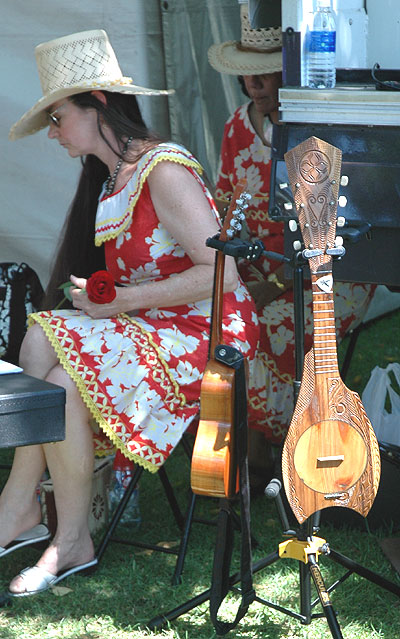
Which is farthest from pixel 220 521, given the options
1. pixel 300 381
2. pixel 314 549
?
pixel 300 381

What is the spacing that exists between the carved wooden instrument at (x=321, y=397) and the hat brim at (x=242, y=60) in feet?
4.81

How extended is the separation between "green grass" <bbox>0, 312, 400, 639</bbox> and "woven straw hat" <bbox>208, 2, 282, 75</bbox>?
1.59 meters

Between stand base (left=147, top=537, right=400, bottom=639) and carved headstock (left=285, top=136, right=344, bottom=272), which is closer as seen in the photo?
carved headstock (left=285, top=136, right=344, bottom=272)

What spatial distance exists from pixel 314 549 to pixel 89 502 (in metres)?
0.93

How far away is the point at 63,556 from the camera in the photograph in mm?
3041

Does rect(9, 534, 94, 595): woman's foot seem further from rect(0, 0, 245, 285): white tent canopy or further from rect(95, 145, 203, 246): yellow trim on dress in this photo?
rect(0, 0, 245, 285): white tent canopy

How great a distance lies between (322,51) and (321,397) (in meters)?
0.92

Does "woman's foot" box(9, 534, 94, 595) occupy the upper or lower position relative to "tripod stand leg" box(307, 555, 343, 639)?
lower

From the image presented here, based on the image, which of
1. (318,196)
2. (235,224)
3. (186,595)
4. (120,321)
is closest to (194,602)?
(186,595)

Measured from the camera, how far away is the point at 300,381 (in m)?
2.36

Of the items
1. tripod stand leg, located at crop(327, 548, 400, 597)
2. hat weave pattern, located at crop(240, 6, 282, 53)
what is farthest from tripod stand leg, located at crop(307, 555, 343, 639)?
hat weave pattern, located at crop(240, 6, 282, 53)

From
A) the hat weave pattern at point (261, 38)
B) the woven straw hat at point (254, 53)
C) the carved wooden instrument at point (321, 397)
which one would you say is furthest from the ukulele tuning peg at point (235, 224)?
the hat weave pattern at point (261, 38)

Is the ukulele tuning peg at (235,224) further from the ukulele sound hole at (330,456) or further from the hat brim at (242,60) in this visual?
the hat brim at (242,60)

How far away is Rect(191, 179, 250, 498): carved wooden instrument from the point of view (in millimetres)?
2428
